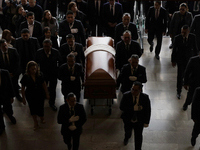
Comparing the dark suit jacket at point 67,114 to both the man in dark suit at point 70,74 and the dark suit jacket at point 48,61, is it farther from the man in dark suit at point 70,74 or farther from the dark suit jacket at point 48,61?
the dark suit jacket at point 48,61

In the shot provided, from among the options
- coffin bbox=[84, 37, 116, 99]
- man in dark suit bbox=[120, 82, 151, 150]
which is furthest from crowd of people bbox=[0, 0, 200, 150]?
coffin bbox=[84, 37, 116, 99]

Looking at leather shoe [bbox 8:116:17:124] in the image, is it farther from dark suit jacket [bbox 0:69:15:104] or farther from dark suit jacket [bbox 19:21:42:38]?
dark suit jacket [bbox 19:21:42:38]

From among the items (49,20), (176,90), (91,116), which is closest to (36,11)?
(49,20)

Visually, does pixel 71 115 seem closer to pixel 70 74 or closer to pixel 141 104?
pixel 141 104

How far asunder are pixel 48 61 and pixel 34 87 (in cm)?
78

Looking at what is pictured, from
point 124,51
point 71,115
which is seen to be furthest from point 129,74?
point 71,115

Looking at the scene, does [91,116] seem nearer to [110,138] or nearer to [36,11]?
[110,138]

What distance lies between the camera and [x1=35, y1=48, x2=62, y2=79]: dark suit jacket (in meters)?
6.34

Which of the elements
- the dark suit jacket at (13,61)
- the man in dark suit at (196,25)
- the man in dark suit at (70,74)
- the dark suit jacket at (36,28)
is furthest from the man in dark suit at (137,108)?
the man in dark suit at (196,25)

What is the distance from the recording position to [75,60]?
6.60 metres

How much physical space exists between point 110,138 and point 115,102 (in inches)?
48.4

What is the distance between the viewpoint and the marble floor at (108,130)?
567 cm

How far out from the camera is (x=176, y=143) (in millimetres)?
5680

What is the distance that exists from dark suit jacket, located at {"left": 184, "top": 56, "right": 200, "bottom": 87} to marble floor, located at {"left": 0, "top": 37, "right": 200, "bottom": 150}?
2.18 feet
